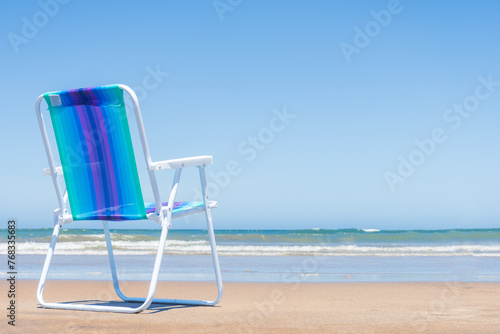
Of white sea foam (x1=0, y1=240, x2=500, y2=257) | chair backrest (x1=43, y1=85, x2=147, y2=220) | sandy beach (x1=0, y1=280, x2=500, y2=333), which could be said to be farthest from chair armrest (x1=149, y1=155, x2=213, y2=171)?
white sea foam (x1=0, y1=240, x2=500, y2=257)

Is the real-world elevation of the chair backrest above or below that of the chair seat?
above

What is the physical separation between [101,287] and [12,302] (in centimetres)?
133

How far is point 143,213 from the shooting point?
3279 millimetres

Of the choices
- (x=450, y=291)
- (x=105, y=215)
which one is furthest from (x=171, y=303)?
(x=450, y=291)

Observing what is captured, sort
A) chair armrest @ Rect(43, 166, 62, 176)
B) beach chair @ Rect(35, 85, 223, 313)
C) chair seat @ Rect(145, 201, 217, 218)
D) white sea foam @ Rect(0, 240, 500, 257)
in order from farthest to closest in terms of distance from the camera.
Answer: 1. white sea foam @ Rect(0, 240, 500, 257)
2. chair armrest @ Rect(43, 166, 62, 176)
3. chair seat @ Rect(145, 201, 217, 218)
4. beach chair @ Rect(35, 85, 223, 313)

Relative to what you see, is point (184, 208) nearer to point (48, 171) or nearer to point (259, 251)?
point (48, 171)

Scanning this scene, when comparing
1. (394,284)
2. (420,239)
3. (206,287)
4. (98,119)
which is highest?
(98,119)

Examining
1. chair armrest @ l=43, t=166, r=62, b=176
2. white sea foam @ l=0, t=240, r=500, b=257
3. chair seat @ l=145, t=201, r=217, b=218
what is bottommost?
white sea foam @ l=0, t=240, r=500, b=257

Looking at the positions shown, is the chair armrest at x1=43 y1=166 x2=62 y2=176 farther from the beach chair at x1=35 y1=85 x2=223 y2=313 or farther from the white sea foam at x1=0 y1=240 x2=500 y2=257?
the white sea foam at x1=0 y1=240 x2=500 y2=257

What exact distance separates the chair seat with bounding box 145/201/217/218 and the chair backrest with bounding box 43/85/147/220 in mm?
227

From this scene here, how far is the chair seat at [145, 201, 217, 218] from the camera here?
3.45 meters

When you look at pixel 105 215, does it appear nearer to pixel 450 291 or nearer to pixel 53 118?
pixel 53 118

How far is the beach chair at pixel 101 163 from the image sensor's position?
3209 mm

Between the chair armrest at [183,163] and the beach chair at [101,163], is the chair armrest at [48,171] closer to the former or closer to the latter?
the beach chair at [101,163]
